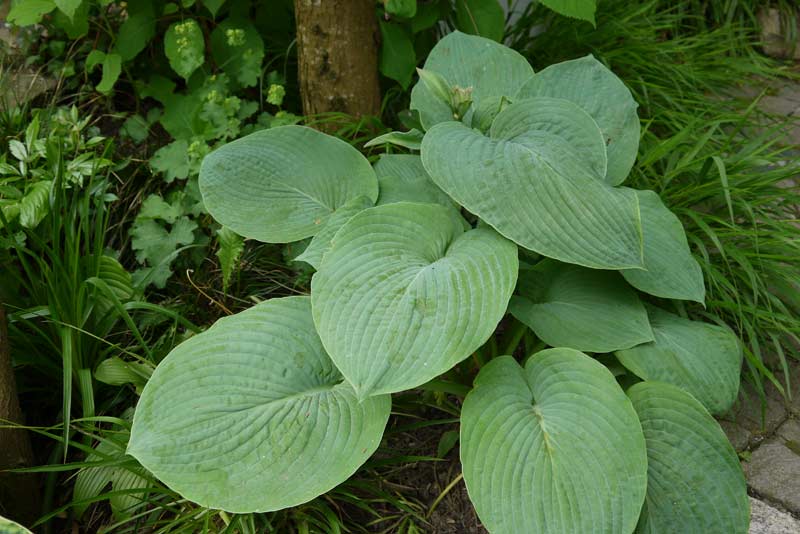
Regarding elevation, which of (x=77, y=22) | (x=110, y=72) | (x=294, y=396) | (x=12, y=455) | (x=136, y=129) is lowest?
(x=12, y=455)

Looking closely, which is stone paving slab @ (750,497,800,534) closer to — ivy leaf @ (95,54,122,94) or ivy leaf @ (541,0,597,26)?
ivy leaf @ (541,0,597,26)

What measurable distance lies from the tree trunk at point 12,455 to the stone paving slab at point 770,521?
1.66 meters

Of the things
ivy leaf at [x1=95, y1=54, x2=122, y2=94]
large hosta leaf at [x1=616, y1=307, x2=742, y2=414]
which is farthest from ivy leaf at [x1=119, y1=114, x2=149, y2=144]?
large hosta leaf at [x1=616, y1=307, x2=742, y2=414]

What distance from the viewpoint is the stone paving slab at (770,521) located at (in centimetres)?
170

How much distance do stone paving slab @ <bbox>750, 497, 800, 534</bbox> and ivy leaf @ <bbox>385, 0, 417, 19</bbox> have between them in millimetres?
1672

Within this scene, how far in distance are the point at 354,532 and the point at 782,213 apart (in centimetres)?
163

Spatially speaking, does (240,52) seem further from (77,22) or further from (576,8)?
(576,8)

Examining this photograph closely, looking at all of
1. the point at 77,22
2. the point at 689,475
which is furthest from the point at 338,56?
the point at 689,475

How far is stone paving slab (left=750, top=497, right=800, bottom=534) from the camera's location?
1.70 metres

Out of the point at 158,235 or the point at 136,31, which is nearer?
the point at 158,235

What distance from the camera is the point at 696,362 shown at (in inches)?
67.1

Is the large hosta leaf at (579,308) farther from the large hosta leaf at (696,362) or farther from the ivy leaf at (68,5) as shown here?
the ivy leaf at (68,5)

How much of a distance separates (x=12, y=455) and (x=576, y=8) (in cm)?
187

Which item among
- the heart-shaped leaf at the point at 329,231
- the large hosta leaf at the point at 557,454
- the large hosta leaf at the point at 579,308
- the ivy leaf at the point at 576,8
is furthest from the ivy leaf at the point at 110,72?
the large hosta leaf at the point at 557,454
